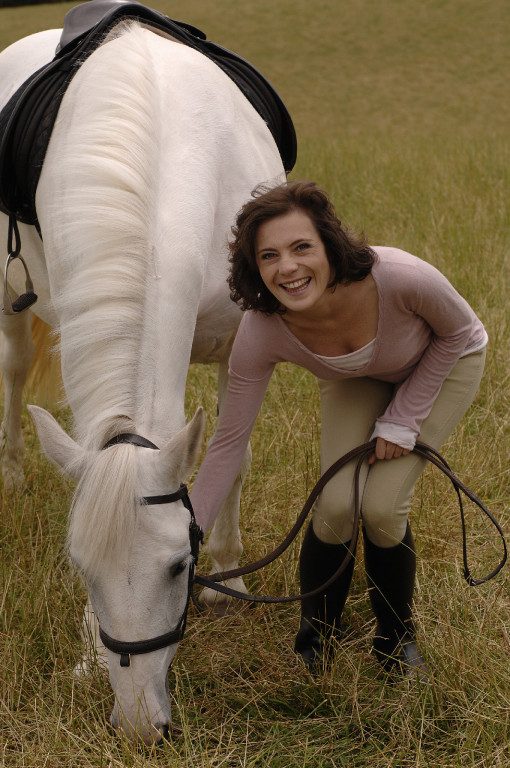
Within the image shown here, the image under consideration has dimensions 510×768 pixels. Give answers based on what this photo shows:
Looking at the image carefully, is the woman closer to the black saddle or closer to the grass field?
the grass field

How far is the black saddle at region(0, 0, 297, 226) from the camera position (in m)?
2.44

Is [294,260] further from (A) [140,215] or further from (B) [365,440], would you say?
(B) [365,440]

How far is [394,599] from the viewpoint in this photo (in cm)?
229

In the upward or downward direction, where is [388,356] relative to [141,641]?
upward

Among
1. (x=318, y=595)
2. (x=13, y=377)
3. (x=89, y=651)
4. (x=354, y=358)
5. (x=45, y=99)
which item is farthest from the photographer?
(x=13, y=377)

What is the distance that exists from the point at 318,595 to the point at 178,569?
2.43 ft

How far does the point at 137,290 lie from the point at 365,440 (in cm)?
80

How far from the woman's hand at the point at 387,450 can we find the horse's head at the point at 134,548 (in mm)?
612

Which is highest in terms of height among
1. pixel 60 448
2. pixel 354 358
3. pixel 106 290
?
pixel 106 290

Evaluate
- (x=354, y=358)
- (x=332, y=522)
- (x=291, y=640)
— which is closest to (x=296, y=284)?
(x=354, y=358)

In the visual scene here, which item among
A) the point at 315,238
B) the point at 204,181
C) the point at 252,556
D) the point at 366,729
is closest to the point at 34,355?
the point at 252,556

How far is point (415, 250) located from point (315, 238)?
3.62 metres

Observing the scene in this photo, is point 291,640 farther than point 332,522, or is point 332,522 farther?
point 291,640

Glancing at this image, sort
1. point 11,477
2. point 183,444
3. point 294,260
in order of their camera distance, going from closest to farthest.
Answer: point 183,444, point 294,260, point 11,477
